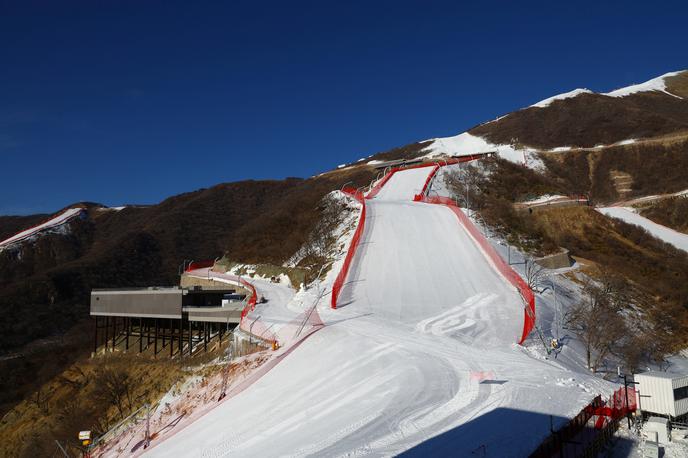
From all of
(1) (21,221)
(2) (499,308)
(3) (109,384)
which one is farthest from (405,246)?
(1) (21,221)

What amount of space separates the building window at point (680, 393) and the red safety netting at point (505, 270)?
15.8 feet

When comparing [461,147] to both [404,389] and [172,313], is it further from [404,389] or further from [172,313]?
[404,389]

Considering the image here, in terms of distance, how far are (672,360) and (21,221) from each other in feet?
407

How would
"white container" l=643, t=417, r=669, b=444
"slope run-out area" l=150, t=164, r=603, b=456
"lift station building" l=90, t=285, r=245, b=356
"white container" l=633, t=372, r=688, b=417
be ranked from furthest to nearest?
"lift station building" l=90, t=285, r=245, b=356, "white container" l=633, t=372, r=688, b=417, "white container" l=643, t=417, r=669, b=444, "slope run-out area" l=150, t=164, r=603, b=456

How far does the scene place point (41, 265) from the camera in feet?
244

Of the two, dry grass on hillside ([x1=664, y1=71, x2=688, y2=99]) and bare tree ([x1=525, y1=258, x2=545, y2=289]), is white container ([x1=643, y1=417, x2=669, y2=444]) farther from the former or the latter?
dry grass on hillside ([x1=664, y1=71, x2=688, y2=99])

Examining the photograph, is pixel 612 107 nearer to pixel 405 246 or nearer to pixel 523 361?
pixel 405 246

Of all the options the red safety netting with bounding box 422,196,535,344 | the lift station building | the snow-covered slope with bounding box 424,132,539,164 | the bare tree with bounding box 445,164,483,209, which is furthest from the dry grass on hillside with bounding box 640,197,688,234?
the lift station building

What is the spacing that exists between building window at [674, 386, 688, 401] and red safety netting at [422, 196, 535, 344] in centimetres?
481

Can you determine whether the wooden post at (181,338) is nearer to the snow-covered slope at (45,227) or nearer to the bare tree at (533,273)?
the bare tree at (533,273)

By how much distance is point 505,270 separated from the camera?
78.9 feet

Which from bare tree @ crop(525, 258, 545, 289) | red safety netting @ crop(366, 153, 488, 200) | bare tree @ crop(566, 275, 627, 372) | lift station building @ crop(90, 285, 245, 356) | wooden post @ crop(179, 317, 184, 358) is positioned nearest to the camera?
bare tree @ crop(566, 275, 627, 372)

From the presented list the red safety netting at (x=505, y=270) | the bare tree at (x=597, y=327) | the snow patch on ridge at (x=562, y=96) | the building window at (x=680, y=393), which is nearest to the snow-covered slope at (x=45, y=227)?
the red safety netting at (x=505, y=270)

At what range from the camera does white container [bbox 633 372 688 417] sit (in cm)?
1169
